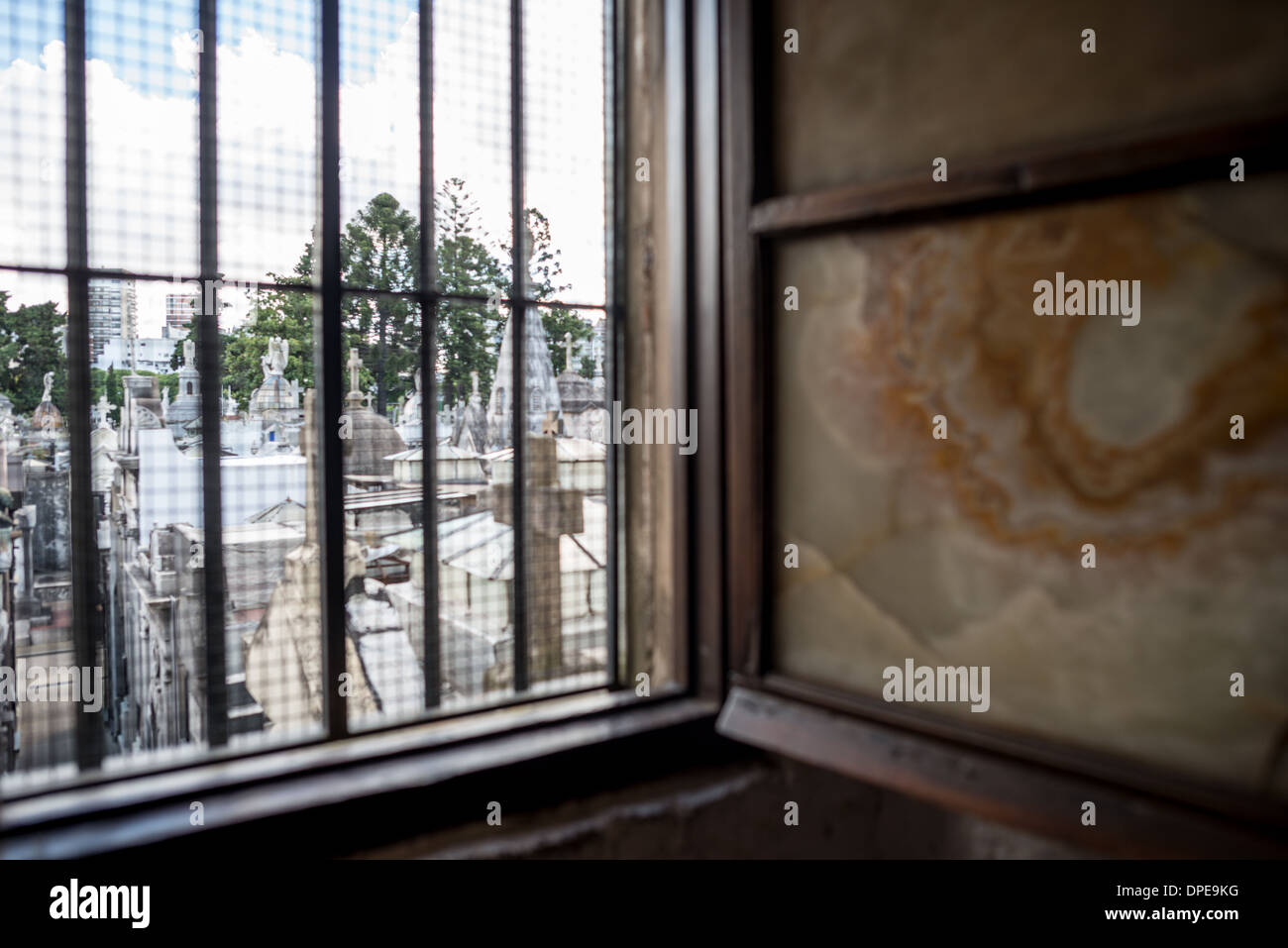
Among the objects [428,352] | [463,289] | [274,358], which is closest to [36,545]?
[274,358]

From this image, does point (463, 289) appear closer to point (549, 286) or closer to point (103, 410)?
point (549, 286)

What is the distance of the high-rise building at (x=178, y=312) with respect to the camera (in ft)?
4.82

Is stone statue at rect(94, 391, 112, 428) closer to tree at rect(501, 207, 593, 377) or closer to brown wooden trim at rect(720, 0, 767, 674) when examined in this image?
tree at rect(501, 207, 593, 377)

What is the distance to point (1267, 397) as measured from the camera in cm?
101

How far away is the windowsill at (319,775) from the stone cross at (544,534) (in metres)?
0.15

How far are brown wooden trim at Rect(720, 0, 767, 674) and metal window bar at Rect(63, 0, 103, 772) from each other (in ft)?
3.83

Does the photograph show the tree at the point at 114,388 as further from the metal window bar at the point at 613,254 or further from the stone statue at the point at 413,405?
the metal window bar at the point at 613,254

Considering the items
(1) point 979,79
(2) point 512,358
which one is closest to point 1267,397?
(1) point 979,79

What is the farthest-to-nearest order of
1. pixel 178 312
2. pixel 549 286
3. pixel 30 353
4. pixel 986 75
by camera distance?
pixel 549 286 → pixel 178 312 → pixel 30 353 → pixel 986 75

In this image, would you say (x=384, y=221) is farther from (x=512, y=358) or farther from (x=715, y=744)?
(x=715, y=744)

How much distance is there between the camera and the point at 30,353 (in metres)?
1.37

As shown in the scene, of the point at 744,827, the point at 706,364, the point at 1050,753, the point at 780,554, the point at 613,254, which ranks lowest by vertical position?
the point at 744,827

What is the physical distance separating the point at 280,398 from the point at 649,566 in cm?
90

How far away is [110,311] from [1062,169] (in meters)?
1.59
